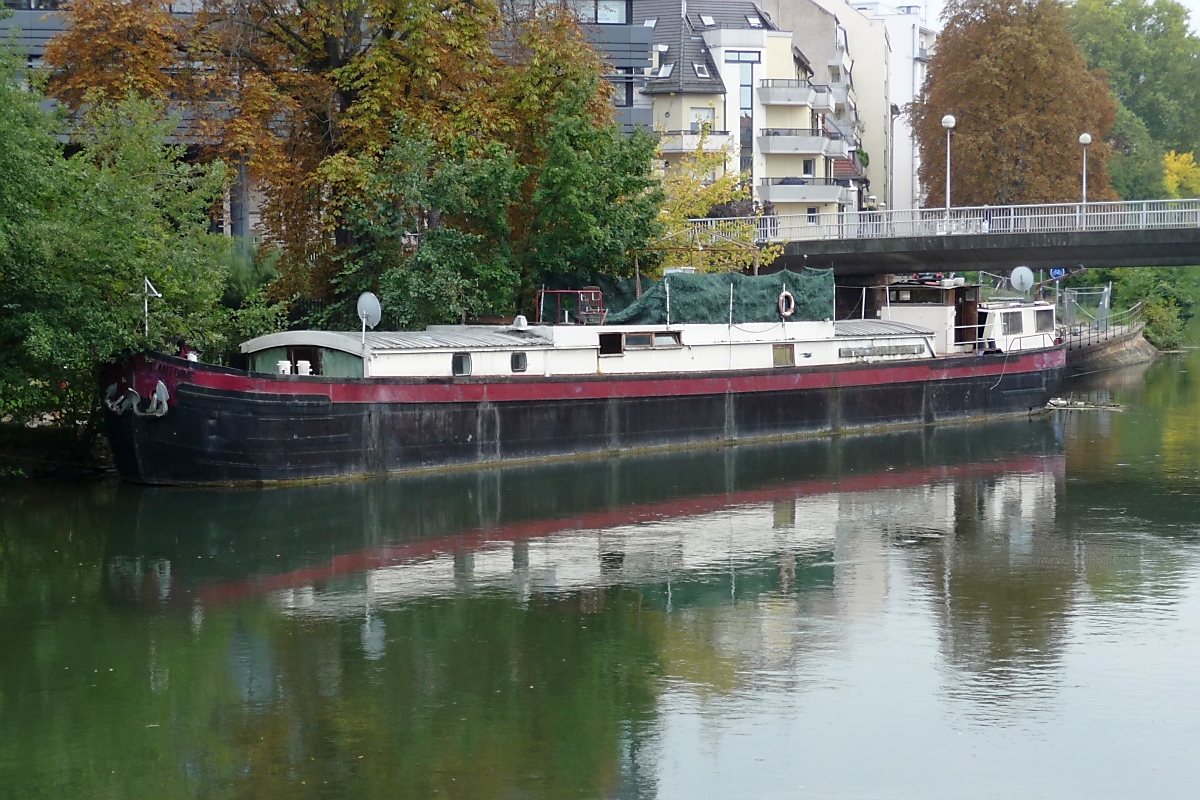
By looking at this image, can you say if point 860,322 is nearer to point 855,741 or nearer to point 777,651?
point 777,651

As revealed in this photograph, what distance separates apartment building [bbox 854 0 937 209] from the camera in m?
128

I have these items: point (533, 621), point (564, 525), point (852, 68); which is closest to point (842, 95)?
point (852, 68)

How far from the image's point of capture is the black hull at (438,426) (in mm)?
31734

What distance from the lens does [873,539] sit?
92.7ft

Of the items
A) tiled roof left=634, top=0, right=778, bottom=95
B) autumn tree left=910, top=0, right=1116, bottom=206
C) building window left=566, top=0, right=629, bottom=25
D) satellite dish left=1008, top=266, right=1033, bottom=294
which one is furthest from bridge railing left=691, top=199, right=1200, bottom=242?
tiled roof left=634, top=0, right=778, bottom=95

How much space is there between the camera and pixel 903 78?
135 metres

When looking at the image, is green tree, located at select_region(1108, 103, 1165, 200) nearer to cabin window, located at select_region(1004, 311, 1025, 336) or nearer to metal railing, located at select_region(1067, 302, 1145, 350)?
metal railing, located at select_region(1067, 302, 1145, 350)

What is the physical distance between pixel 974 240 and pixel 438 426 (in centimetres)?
2268

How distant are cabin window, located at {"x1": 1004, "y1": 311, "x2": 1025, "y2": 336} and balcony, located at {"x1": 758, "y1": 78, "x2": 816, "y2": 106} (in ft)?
108

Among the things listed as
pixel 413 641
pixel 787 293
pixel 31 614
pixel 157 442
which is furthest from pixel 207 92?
pixel 413 641

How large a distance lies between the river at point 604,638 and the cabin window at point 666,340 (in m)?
5.23

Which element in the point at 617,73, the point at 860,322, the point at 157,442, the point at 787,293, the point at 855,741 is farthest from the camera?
the point at 617,73

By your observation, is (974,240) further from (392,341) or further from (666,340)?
(392,341)

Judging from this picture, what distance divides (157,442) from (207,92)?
11.8 m
